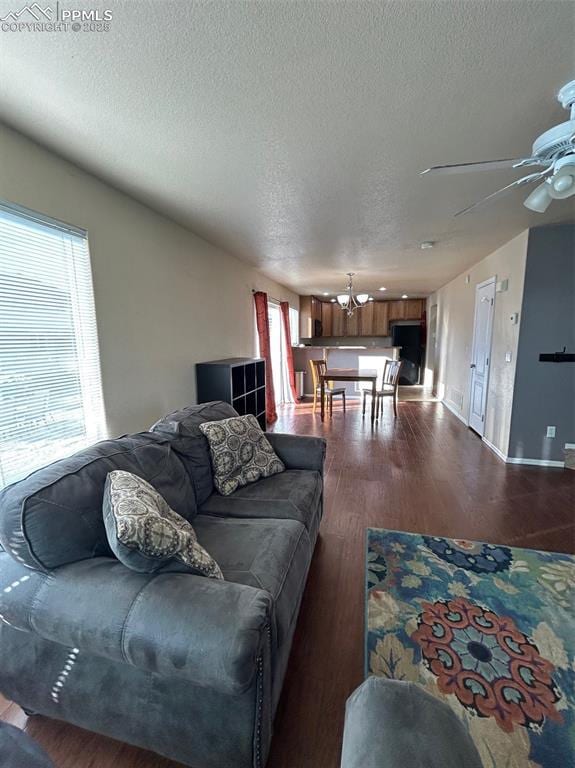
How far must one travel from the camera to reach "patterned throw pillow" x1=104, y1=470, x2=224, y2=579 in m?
1.02

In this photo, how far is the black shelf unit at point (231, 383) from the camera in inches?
137

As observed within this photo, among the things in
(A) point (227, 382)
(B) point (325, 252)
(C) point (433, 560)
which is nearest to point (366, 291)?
(B) point (325, 252)

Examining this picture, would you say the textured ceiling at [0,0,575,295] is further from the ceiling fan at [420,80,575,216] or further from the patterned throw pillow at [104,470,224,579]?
the patterned throw pillow at [104,470,224,579]

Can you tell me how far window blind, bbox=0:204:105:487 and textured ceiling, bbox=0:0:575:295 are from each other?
0.52m

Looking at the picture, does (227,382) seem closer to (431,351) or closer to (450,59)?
(450,59)

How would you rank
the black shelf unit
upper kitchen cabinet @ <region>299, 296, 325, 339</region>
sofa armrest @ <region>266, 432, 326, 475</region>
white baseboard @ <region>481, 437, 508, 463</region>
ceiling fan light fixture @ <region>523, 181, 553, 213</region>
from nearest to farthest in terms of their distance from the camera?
ceiling fan light fixture @ <region>523, 181, 553, 213</region> → sofa armrest @ <region>266, 432, 326, 475</region> → the black shelf unit → white baseboard @ <region>481, 437, 508, 463</region> → upper kitchen cabinet @ <region>299, 296, 325, 339</region>

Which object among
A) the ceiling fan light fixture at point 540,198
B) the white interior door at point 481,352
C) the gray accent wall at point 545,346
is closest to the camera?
the ceiling fan light fixture at point 540,198

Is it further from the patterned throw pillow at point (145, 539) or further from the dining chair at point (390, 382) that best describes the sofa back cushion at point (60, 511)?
the dining chair at point (390, 382)

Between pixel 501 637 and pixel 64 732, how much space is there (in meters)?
1.84

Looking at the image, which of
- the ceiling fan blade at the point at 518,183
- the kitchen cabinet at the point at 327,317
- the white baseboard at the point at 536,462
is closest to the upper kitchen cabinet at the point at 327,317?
the kitchen cabinet at the point at 327,317

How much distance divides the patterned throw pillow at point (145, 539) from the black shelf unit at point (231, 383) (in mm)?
2268

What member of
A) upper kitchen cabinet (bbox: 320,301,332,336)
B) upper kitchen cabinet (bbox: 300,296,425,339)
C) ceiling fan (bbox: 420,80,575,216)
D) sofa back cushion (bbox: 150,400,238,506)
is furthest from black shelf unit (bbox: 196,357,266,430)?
upper kitchen cabinet (bbox: 320,301,332,336)

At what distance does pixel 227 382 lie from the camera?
346 cm

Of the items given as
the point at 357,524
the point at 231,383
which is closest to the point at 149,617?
the point at 357,524
